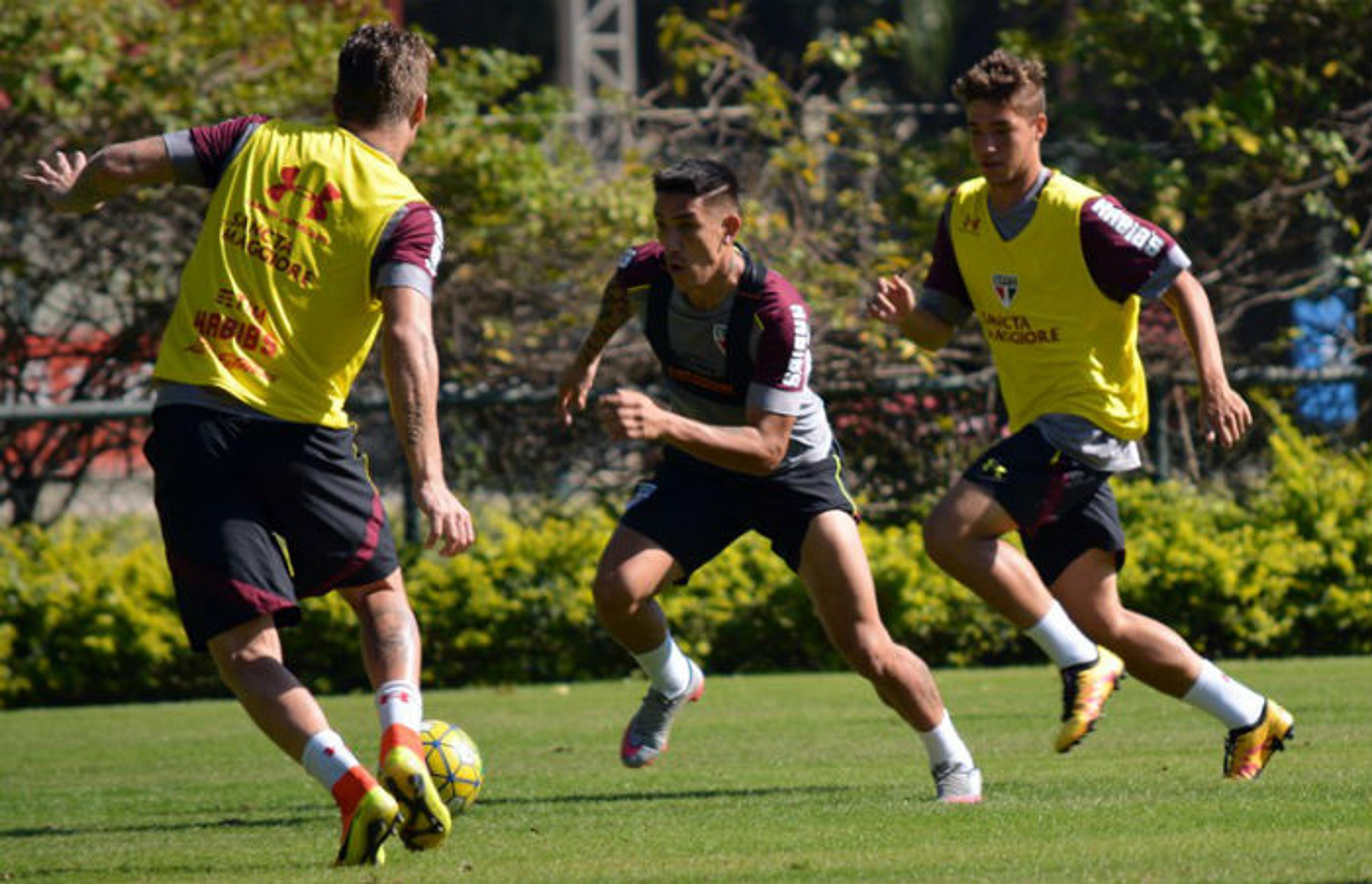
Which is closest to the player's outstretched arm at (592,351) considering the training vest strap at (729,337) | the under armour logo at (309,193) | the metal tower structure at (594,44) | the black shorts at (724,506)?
the training vest strap at (729,337)

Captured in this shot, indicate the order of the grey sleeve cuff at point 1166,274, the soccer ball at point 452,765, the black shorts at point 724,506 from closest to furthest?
1. the soccer ball at point 452,765
2. the grey sleeve cuff at point 1166,274
3. the black shorts at point 724,506

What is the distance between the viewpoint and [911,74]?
2939 centimetres

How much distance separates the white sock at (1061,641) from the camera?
7.43m

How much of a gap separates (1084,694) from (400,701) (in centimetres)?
249

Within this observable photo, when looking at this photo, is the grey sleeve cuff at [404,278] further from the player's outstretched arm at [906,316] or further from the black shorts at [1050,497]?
the black shorts at [1050,497]

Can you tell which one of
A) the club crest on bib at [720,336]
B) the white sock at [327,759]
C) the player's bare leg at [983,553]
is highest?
the club crest on bib at [720,336]

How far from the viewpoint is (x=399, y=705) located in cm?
597

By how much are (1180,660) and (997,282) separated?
1.39 metres

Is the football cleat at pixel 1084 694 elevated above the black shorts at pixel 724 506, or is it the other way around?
the black shorts at pixel 724 506

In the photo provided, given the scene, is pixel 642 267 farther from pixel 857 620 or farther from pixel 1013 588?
pixel 1013 588

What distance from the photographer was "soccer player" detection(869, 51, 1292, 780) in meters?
7.25

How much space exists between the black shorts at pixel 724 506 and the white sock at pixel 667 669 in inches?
12.3

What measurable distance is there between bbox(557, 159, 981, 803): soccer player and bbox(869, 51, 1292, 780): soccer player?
0.42 meters

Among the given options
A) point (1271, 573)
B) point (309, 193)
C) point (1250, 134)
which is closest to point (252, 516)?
point (309, 193)
